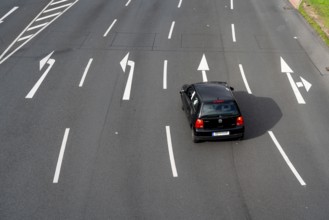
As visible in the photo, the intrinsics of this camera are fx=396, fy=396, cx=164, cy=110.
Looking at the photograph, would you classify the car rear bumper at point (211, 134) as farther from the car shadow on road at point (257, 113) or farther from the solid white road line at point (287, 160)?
the solid white road line at point (287, 160)

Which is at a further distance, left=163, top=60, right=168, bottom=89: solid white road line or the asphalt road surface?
left=163, top=60, right=168, bottom=89: solid white road line

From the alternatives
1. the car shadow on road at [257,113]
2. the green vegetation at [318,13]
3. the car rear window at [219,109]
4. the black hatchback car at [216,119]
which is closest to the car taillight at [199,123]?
the black hatchback car at [216,119]

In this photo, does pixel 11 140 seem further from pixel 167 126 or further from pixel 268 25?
pixel 268 25

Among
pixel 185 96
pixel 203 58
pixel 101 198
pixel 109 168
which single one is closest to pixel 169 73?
pixel 203 58

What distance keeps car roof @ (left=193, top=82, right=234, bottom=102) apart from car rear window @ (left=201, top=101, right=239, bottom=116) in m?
0.21

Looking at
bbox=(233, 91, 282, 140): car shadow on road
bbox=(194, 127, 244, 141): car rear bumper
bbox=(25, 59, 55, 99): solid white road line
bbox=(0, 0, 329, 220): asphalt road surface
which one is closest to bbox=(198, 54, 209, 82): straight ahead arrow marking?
bbox=(0, 0, 329, 220): asphalt road surface

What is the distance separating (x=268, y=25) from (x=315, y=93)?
366 inches

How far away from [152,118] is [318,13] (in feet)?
57.2

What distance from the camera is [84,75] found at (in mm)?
19812

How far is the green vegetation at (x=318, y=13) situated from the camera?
82.3 ft

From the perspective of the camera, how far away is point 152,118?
1631 centimetres

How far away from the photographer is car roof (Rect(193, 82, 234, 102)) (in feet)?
47.8

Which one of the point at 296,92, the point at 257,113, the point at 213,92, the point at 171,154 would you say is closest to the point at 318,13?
the point at 296,92

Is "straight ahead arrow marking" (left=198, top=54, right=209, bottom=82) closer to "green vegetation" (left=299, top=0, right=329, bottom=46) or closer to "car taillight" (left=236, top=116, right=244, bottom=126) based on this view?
"car taillight" (left=236, top=116, right=244, bottom=126)
